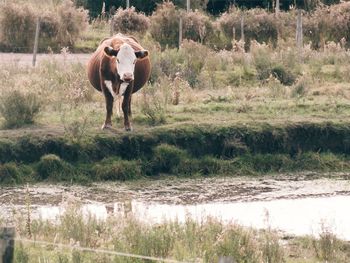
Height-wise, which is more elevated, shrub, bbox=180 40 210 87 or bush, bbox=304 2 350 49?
bush, bbox=304 2 350 49

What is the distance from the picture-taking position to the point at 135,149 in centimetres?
1884

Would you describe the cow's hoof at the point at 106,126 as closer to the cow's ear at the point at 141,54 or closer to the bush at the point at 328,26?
the cow's ear at the point at 141,54

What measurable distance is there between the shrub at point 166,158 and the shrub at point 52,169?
156 centimetres

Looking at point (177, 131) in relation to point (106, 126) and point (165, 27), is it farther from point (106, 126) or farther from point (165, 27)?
point (165, 27)

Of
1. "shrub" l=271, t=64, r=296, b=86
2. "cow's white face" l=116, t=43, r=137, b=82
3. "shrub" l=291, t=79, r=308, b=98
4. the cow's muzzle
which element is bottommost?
"shrub" l=291, t=79, r=308, b=98

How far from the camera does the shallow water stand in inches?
602

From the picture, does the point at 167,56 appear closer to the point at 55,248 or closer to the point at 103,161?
the point at 103,161

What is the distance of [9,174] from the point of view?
17.7m

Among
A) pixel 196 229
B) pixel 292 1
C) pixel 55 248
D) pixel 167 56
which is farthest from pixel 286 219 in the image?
pixel 292 1

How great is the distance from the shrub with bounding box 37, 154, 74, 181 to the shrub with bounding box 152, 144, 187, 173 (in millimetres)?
1559

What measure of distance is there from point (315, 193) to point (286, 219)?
2157 mm

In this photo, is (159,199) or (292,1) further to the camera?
Result: (292,1)

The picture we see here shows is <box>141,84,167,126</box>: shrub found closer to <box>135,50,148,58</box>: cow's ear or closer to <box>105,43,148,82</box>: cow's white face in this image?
<box>135,50,148,58</box>: cow's ear

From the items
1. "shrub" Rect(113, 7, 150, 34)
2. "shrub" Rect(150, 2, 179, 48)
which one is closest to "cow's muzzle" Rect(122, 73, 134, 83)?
"shrub" Rect(150, 2, 179, 48)
